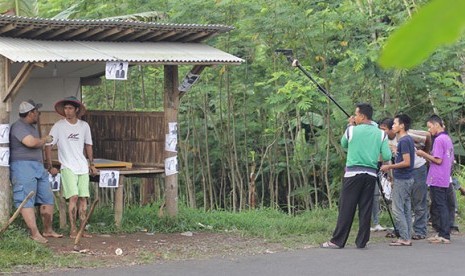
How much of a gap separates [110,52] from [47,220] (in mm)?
2134

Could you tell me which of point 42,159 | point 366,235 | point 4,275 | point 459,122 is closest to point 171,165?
point 42,159

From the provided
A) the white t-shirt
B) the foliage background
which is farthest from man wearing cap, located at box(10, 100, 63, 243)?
the foliage background

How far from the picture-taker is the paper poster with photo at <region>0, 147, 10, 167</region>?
31.4 feet

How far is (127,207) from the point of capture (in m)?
11.9

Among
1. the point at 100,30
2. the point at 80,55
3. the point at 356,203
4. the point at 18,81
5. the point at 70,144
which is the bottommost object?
the point at 356,203

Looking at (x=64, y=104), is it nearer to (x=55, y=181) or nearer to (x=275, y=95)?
(x=55, y=181)

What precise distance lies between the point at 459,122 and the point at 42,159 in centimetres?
791

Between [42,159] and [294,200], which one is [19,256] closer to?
[42,159]

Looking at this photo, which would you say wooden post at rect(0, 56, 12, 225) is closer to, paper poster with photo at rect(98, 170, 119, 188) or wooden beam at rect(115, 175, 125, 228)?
paper poster with photo at rect(98, 170, 119, 188)

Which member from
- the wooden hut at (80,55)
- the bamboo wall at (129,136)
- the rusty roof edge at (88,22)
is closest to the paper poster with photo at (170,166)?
the wooden hut at (80,55)

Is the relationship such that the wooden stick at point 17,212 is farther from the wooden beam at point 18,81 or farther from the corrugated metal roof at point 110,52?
the corrugated metal roof at point 110,52

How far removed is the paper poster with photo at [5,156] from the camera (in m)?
9.56

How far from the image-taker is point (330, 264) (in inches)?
349

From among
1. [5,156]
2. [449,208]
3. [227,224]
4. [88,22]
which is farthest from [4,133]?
[449,208]
